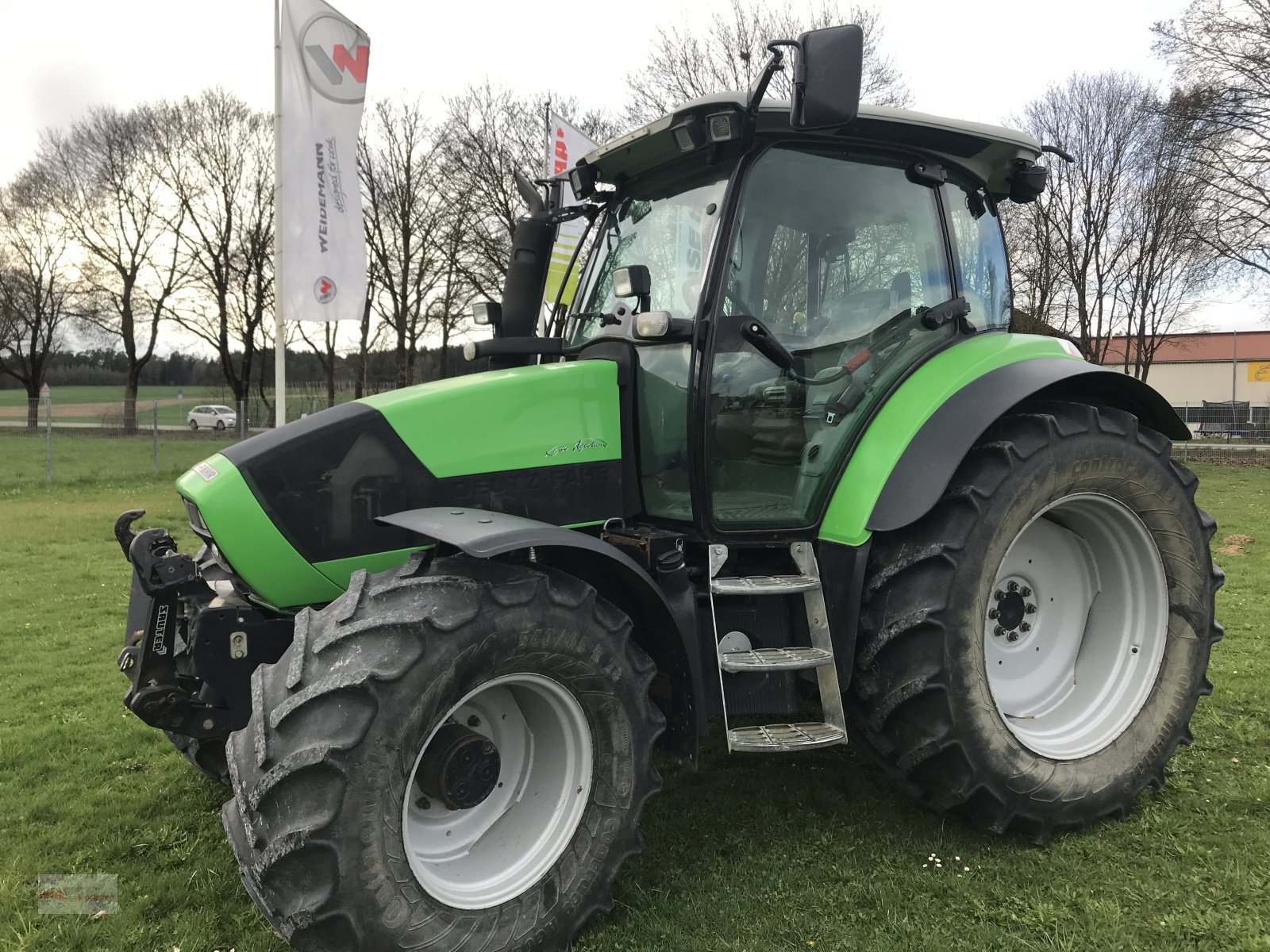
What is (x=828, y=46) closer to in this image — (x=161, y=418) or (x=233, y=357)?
(x=161, y=418)

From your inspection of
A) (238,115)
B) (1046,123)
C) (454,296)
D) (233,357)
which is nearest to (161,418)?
(233,357)

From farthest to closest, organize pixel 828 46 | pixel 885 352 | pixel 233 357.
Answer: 1. pixel 233 357
2. pixel 885 352
3. pixel 828 46

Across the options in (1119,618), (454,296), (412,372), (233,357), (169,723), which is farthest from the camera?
(233,357)

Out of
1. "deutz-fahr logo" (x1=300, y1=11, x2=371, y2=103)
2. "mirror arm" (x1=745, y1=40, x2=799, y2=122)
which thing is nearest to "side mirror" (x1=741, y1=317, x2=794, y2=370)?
"mirror arm" (x1=745, y1=40, x2=799, y2=122)

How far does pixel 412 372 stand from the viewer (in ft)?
97.9

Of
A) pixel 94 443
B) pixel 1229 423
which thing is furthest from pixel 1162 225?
pixel 94 443

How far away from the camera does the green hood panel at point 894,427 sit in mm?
3014

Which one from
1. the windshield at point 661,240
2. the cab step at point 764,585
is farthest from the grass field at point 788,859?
the windshield at point 661,240

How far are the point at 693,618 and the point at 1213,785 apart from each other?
2345 mm

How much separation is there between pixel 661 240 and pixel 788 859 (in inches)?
89.4

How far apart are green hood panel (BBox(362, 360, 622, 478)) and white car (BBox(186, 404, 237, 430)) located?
122 feet

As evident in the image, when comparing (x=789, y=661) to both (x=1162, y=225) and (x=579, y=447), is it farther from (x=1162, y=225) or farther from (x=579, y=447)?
(x=1162, y=225)

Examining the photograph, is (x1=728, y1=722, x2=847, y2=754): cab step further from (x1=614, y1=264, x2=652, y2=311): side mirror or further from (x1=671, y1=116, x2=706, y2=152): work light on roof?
(x1=671, y1=116, x2=706, y2=152): work light on roof

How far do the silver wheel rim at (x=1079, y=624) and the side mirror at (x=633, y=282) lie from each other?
1.70 metres
